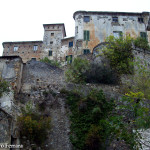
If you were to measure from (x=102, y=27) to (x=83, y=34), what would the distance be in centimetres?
280

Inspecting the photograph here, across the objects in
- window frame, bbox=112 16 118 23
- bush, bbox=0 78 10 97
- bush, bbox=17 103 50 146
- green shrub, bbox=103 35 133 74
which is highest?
window frame, bbox=112 16 118 23

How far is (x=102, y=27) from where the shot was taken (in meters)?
30.4

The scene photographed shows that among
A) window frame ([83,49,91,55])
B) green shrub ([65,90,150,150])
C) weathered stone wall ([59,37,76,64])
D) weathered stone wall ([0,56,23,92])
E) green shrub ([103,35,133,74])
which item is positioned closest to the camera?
green shrub ([65,90,150,150])

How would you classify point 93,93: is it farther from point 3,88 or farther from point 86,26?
point 86,26

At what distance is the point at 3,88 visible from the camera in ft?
48.6

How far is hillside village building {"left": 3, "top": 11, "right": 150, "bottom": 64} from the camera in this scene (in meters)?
29.5

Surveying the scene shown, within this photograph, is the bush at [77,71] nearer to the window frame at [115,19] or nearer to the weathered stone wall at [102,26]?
the weathered stone wall at [102,26]

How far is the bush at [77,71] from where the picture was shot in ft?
57.8

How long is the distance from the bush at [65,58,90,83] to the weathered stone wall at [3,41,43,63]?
51.1ft

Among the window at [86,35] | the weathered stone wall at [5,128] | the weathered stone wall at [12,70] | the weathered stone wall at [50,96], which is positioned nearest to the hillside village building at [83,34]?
the window at [86,35]

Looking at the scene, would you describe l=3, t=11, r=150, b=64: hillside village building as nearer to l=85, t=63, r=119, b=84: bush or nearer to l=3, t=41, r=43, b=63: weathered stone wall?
l=3, t=41, r=43, b=63: weathered stone wall

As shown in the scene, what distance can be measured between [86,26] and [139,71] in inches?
530

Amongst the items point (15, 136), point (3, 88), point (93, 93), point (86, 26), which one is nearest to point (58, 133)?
point (15, 136)

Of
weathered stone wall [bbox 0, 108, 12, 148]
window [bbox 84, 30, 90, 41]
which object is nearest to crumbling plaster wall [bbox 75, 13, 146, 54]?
window [bbox 84, 30, 90, 41]
